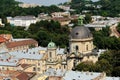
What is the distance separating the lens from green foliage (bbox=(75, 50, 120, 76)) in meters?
68.1

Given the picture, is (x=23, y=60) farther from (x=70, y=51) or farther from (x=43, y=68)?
(x=70, y=51)

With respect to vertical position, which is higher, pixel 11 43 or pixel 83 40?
pixel 83 40

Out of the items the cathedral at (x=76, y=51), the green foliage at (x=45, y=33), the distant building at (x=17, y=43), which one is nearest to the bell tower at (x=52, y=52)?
the cathedral at (x=76, y=51)

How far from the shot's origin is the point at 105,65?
230 ft

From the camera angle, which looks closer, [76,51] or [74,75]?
[74,75]

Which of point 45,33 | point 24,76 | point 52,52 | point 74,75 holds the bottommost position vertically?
point 45,33

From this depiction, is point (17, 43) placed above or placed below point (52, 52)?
below

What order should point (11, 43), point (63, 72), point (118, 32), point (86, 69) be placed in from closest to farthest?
point (63, 72) → point (86, 69) → point (11, 43) → point (118, 32)

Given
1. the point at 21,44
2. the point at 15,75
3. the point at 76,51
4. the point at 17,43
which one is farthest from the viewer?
the point at 21,44

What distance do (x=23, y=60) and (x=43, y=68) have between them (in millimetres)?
4790

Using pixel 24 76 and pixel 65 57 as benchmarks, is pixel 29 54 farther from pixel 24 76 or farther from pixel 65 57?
pixel 24 76

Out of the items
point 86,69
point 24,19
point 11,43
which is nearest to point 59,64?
point 86,69

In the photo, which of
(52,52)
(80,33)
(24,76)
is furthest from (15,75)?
(80,33)

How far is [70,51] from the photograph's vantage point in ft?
244
